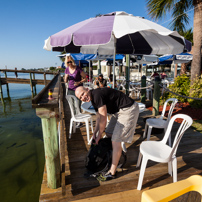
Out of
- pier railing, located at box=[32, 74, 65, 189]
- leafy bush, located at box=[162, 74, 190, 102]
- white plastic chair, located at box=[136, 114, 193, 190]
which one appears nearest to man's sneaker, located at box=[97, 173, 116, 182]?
white plastic chair, located at box=[136, 114, 193, 190]

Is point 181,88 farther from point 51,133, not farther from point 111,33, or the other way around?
point 51,133

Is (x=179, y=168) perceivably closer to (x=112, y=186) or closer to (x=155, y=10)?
(x=112, y=186)

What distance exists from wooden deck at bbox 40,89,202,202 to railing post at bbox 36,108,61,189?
19 centimetres

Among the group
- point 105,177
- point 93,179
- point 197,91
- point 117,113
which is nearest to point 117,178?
point 105,177

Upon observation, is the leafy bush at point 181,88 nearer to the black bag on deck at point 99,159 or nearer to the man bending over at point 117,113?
the man bending over at point 117,113

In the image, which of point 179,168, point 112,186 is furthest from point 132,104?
point 179,168

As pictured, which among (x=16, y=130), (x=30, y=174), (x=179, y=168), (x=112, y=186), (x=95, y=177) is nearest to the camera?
(x=112, y=186)

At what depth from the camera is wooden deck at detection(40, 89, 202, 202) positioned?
2.09 metres

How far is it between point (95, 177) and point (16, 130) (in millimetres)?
7220

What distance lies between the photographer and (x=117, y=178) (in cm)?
242

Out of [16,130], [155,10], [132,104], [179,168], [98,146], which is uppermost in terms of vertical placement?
[155,10]

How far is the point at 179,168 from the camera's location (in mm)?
2705

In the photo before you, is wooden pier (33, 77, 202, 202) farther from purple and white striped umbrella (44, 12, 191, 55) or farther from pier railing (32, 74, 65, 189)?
purple and white striped umbrella (44, 12, 191, 55)

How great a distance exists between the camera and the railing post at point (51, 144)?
1.96m
